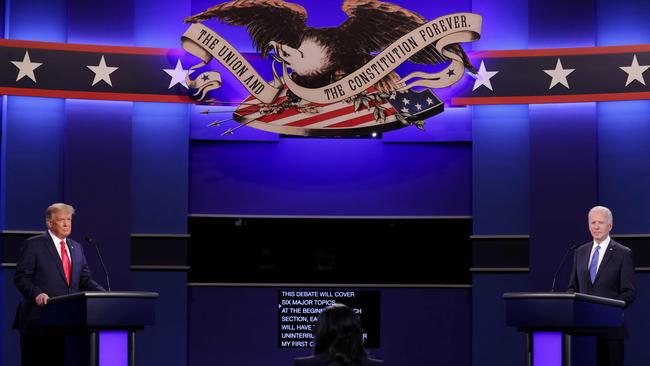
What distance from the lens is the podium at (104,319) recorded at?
525 cm

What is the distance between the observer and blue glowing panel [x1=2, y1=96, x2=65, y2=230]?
24.6 ft

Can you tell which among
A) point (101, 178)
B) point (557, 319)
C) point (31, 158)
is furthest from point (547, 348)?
point (31, 158)

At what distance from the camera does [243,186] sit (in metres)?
7.89

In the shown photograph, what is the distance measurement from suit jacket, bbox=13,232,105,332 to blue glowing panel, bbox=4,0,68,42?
2.37 meters

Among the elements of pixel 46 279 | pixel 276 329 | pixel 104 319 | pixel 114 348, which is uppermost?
pixel 46 279

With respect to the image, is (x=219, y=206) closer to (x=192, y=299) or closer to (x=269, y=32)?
(x=192, y=299)

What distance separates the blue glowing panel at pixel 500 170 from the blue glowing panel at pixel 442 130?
9 centimetres

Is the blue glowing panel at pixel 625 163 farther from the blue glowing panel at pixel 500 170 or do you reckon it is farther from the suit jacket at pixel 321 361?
the suit jacket at pixel 321 361

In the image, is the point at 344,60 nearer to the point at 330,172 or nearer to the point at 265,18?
the point at 265,18

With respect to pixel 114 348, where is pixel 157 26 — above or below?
above

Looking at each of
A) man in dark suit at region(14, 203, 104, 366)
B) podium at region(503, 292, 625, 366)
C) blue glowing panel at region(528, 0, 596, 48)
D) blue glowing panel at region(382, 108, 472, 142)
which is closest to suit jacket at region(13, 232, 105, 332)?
man in dark suit at region(14, 203, 104, 366)

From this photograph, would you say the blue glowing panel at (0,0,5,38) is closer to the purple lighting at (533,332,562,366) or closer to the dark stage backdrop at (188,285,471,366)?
the dark stage backdrop at (188,285,471,366)

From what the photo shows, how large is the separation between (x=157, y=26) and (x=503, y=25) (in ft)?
9.87

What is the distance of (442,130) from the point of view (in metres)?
7.89
